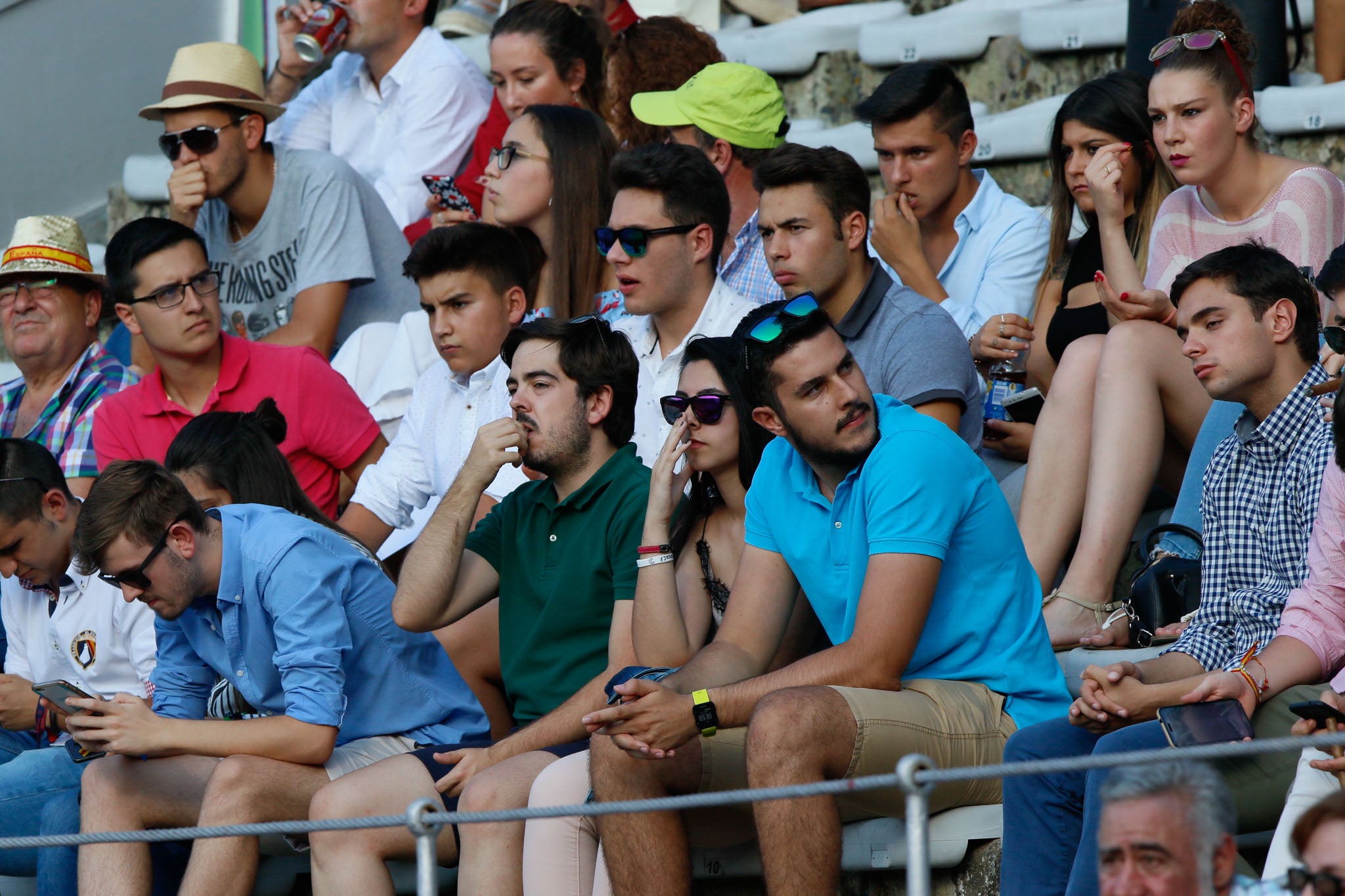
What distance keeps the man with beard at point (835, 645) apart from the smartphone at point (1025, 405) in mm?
1128

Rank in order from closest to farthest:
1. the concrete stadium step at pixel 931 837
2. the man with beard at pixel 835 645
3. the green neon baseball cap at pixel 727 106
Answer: the man with beard at pixel 835 645, the concrete stadium step at pixel 931 837, the green neon baseball cap at pixel 727 106

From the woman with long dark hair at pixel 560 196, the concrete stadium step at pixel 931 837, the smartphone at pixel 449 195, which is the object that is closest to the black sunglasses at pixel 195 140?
the smartphone at pixel 449 195

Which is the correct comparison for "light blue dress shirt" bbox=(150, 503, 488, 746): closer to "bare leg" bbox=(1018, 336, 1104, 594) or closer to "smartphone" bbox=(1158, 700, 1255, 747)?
"bare leg" bbox=(1018, 336, 1104, 594)

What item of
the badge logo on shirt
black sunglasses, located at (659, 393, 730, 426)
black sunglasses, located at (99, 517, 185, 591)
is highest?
black sunglasses, located at (659, 393, 730, 426)

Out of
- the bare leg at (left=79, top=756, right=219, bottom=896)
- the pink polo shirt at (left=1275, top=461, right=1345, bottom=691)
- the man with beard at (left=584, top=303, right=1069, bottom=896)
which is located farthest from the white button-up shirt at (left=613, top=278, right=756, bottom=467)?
the pink polo shirt at (left=1275, top=461, right=1345, bottom=691)

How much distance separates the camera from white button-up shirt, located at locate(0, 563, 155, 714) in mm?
4547

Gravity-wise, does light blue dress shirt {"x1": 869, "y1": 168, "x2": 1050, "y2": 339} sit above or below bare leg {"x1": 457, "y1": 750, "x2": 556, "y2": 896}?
A: above

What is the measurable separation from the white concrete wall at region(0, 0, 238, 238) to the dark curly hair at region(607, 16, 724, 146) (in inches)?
137

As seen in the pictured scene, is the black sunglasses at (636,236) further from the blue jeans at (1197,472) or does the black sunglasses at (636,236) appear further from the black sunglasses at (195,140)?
the black sunglasses at (195,140)

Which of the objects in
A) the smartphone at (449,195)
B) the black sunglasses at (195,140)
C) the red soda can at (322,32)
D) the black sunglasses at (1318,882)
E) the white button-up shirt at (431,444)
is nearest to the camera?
the black sunglasses at (1318,882)

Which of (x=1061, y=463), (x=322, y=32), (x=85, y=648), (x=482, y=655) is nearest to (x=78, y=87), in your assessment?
(x=322, y=32)

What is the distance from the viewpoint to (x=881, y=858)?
3.30 metres

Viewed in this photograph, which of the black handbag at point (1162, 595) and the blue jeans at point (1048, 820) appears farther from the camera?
the black handbag at point (1162, 595)

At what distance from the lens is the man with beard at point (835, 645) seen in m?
3.06
